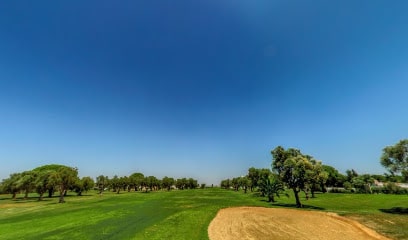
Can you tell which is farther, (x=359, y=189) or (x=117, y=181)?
(x=117, y=181)

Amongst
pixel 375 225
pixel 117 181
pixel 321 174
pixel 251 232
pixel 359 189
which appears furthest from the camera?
pixel 117 181

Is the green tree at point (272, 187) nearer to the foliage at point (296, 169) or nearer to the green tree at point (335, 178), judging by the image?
the foliage at point (296, 169)

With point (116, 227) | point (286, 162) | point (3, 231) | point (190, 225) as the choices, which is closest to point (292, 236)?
point (190, 225)

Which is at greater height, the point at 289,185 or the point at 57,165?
the point at 57,165

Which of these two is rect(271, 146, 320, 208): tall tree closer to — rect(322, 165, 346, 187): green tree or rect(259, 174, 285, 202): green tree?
rect(259, 174, 285, 202): green tree

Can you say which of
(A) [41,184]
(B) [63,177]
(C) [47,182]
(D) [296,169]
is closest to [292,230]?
(D) [296,169]

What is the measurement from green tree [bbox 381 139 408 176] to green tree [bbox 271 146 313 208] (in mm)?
13832

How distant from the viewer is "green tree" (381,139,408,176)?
38656 millimetres

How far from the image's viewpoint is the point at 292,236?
75.1ft

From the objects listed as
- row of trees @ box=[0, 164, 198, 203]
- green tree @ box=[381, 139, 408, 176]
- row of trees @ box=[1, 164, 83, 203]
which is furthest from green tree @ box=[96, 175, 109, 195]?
green tree @ box=[381, 139, 408, 176]

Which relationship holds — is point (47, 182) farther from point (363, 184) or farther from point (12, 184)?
point (363, 184)

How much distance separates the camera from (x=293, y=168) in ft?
161

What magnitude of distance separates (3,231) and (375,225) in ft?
164

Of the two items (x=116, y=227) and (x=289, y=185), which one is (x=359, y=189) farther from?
(x=116, y=227)
